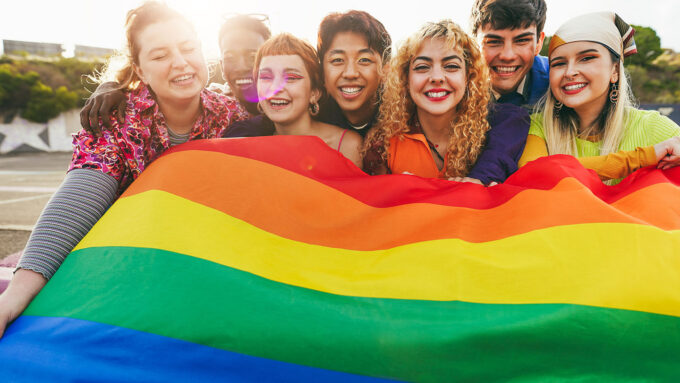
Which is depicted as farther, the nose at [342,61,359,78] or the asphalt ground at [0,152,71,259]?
the asphalt ground at [0,152,71,259]

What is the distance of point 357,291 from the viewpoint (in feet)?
4.57

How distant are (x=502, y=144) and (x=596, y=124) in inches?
27.9

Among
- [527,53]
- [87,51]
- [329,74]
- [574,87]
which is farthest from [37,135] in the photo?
[574,87]

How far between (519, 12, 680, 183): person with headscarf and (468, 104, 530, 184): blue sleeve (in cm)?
11

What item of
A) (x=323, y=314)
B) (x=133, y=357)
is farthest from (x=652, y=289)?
(x=133, y=357)

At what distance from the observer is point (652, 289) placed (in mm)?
1253

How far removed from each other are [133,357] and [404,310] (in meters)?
0.86

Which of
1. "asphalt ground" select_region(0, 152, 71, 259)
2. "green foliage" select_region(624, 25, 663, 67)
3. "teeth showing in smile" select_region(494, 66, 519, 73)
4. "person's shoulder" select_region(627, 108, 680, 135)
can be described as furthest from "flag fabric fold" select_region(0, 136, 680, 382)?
"green foliage" select_region(624, 25, 663, 67)

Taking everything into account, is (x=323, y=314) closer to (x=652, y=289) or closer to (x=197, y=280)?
(x=197, y=280)

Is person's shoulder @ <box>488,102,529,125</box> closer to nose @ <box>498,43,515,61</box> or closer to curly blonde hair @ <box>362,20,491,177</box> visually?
curly blonde hair @ <box>362,20,491,177</box>

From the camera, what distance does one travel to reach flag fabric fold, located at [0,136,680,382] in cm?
121

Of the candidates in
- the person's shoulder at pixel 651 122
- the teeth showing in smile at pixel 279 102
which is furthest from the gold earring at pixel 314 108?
the person's shoulder at pixel 651 122

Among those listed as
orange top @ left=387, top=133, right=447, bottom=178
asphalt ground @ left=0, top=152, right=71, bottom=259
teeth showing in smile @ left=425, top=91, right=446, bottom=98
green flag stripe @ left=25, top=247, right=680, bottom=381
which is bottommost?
asphalt ground @ left=0, top=152, right=71, bottom=259

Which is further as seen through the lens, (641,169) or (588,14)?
(588,14)
